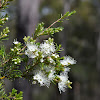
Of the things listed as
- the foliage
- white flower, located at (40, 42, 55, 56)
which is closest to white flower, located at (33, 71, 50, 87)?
the foliage

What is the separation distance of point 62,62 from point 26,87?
2165mm

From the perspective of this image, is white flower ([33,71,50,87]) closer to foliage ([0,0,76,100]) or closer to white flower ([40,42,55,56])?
foliage ([0,0,76,100])

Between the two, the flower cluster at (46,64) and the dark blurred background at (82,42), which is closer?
the flower cluster at (46,64)

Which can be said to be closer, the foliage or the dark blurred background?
the foliage

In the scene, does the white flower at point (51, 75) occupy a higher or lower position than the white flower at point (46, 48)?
lower

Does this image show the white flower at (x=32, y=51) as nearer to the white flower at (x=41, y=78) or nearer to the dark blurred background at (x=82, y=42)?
the white flower at (x=41, y=78)

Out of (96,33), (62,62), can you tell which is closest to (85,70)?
(96,33)

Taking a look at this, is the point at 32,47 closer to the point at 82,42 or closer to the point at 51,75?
the point at 51,75

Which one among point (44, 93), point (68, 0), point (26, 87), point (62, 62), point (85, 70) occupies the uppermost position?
point (68, 0)

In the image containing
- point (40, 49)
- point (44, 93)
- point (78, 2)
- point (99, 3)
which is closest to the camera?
point (40, 49)

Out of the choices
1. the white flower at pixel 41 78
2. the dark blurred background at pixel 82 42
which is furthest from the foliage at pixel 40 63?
the dark blurred background at pixel 82 42

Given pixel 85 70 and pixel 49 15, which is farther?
pixel 85 70

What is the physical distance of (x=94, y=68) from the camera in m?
12.8

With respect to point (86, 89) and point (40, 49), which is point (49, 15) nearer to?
point (86, 89)
